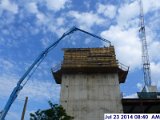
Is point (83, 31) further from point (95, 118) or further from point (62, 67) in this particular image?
point (95, 118)

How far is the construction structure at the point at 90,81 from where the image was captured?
4594 centimetres

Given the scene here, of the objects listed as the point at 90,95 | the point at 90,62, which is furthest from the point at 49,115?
the point at 90,62

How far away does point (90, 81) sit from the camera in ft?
160

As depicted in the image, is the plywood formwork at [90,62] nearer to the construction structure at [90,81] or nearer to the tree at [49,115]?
the construction structure at [90,81]

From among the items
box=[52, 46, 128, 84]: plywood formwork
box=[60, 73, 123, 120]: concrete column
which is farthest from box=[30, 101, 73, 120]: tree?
box=[52, 46, 128, 84]: plywood formwork

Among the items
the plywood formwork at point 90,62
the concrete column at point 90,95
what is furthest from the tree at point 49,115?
the plywood formwork at point 90,62

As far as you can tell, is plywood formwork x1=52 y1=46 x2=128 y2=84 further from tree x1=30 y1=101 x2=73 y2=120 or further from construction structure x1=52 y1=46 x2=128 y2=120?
tree x1=30 y1=101 x2=73 y2=120

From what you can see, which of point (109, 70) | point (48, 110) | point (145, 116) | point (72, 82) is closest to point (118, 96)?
point (109, 70)

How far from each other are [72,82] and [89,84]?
289 centimetres

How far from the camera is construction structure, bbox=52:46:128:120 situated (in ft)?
151

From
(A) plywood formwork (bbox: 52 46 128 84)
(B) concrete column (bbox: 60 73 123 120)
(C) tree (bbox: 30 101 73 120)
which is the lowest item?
(C) tree (bbox: 30 101 73 120)

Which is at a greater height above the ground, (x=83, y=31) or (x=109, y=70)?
(x=83, y=31)

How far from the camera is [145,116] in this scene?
2717cm

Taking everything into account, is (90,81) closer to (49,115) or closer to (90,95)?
(90,95)
